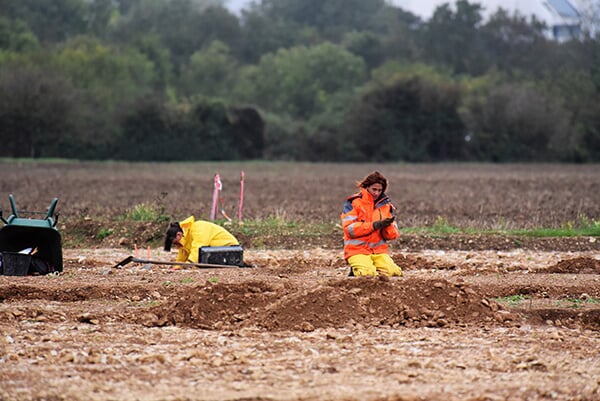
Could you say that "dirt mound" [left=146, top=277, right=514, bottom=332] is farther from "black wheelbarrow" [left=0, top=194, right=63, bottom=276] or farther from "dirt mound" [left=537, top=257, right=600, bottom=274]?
"dirt mound" [left=537, top=257, right=600, bottom=274]

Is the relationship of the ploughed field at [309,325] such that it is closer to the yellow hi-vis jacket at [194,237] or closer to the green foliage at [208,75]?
the yellow hi-vis jacket at [194,237]

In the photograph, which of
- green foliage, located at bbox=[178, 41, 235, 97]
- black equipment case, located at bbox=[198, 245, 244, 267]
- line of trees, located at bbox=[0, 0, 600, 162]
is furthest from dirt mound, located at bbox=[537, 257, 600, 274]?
green foliage, located at bbox=[178, 41, 235, 97]

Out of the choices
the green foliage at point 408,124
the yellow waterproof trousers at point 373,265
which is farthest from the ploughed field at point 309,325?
the green foliage at point 408,124

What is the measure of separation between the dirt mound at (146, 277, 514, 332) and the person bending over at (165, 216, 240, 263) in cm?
330

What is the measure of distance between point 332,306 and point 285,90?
7525cm

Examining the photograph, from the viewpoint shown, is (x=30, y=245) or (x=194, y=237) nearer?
(x=30, y=245)

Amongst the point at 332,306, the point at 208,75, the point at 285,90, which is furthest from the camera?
the point at 208,75

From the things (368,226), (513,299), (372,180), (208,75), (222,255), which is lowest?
(513,299)

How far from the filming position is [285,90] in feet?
280

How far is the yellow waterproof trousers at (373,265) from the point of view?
1312 centimetres

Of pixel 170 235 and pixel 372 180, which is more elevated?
pixel 372 180

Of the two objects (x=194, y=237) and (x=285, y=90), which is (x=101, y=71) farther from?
(x=194, y=237)

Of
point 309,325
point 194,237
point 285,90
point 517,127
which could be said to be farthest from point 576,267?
point 285,90

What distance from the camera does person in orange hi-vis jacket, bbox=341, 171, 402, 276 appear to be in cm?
1303
